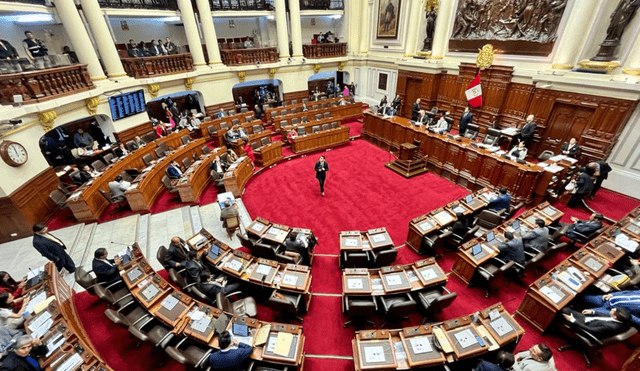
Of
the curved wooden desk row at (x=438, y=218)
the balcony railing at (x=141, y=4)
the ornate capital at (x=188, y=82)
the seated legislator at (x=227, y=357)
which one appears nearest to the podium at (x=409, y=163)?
the curved wooden desk row at (x=438, y=218)

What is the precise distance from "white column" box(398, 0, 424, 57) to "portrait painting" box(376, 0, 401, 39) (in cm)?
130

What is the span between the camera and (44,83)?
834 cm

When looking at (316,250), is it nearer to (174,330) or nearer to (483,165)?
(174,330)

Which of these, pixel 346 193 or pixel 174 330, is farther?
pixel 346 193

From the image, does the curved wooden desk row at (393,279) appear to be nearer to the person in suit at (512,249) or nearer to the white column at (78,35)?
the person in suit at (512,249)

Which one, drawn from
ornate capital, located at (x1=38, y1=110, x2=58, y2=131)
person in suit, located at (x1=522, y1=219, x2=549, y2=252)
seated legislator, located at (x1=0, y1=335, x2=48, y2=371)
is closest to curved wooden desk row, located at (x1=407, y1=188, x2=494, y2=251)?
person in suit, located at (x1=522, y1=219, x2=549, y2=252)

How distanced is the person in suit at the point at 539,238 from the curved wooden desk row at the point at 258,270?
202 inches

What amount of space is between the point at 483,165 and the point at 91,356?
11226 mm

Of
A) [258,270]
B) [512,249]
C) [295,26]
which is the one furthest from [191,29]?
[512,249]

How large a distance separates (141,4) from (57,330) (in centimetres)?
1523

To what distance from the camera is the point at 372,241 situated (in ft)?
21.8

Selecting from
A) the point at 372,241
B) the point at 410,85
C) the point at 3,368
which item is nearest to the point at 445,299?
the point at 372,241

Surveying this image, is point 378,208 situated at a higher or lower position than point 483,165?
lower

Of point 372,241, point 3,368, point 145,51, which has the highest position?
point 145,51
